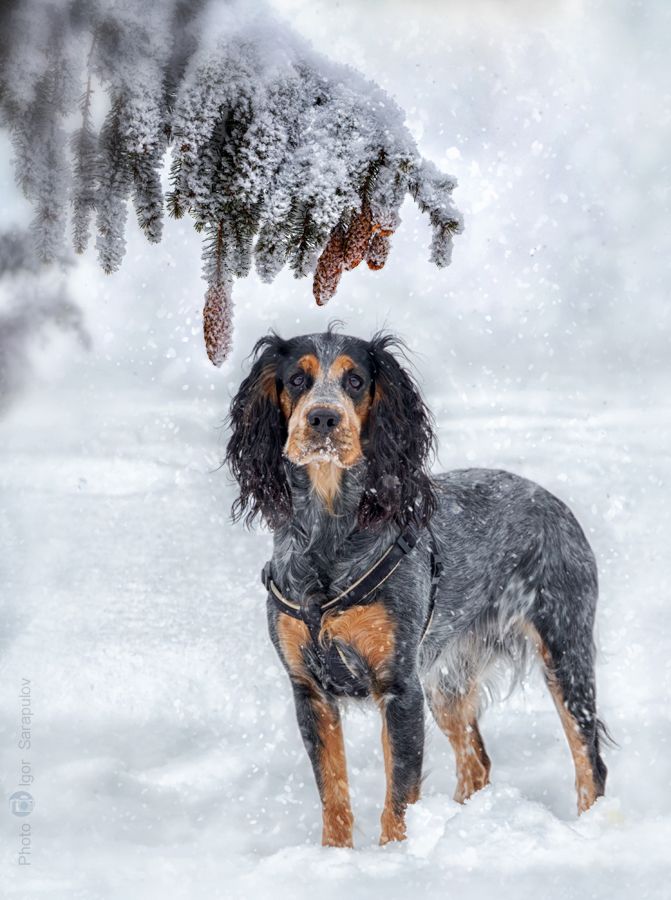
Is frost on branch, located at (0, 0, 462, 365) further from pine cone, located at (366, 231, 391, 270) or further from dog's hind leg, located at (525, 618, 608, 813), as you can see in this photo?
dog's hind leg, located at (525, 618, 608, 813)

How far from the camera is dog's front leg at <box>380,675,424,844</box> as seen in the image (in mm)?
4324

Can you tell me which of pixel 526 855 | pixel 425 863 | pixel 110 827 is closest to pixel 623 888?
pixel 526 855

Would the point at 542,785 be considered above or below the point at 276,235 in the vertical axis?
below

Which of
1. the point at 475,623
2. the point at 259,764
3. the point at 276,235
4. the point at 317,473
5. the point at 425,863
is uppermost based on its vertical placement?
the point at 276,235

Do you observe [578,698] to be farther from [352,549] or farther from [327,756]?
[352,549]

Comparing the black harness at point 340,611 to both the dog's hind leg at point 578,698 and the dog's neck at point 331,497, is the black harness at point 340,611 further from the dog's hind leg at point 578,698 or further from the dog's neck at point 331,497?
the dog's hind leg at point 578,698

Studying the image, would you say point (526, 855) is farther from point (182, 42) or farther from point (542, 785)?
point (182, 42)

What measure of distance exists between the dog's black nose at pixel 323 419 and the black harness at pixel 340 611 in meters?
0.79

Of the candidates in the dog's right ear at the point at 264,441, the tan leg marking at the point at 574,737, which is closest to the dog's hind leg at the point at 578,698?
the tan leg marking at the point at 574,737

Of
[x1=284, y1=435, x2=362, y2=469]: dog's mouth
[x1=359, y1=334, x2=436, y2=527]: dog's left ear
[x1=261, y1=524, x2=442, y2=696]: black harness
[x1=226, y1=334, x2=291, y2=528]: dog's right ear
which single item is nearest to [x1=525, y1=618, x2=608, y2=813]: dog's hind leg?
[x1=359, y1=334, x2=436, y2=527]: dog's left ear

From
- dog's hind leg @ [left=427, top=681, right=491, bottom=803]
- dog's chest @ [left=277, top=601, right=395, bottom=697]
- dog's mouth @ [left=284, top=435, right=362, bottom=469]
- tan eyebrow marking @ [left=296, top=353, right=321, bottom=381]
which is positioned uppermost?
tan eyebrow marking @ [left=296, top=353, right=321, bottom=381]

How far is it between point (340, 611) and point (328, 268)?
6.61 ft

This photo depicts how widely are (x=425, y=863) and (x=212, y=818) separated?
2.35 meters

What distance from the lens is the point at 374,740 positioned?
6.94 meters
